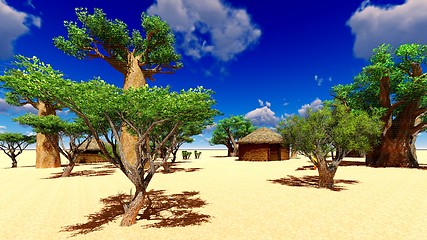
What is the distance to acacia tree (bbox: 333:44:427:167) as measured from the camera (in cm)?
2206

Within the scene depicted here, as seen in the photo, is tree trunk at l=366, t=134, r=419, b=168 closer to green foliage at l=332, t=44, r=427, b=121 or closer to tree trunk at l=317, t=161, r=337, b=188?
green foliage at l=332, t=44, r=427, b=121

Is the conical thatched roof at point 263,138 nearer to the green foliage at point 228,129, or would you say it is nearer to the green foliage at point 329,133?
the green foliage at point 228,129

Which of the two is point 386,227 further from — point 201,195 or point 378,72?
point 378,72

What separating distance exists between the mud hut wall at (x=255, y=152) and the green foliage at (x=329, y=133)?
79.4 ft

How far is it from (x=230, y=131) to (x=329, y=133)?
47.8m

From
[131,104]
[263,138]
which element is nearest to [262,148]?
[263,138]

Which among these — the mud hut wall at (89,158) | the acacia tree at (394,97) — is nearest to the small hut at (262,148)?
the acacia tree at (394,97)

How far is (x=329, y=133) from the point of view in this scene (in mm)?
14242

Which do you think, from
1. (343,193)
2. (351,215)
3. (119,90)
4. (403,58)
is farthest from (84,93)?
(403,58)

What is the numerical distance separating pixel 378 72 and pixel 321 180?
1578 centimetres

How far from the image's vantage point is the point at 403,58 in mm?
22734

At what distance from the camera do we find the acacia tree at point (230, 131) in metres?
61.0

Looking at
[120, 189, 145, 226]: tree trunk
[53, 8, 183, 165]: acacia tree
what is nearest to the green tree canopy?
[53, 8, 183, 165]: acacia tree

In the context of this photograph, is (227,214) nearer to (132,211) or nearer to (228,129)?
(132,211)
